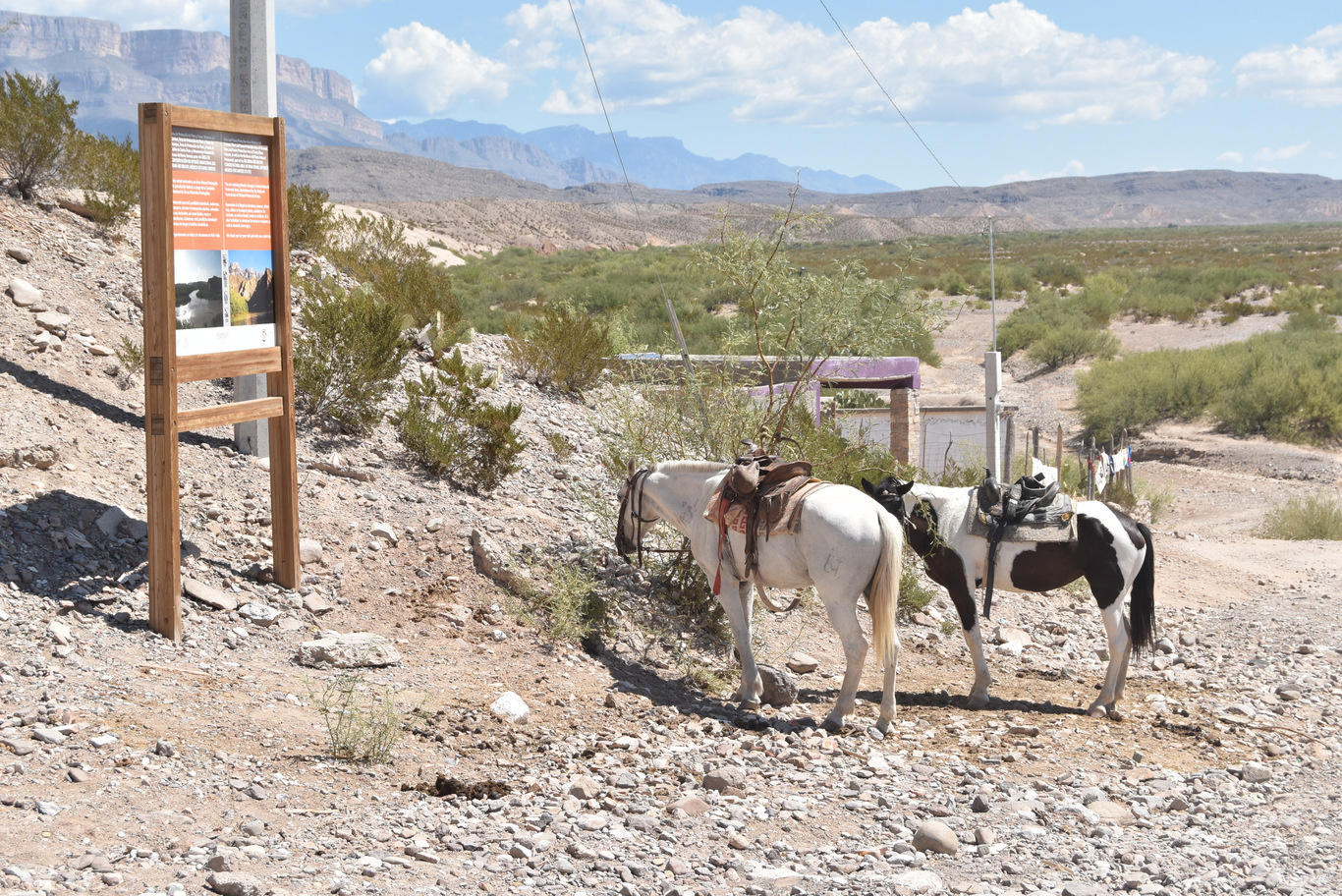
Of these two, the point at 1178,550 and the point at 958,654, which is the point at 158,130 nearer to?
the point at 958,654

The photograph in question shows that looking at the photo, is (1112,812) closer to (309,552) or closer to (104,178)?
(309,552)

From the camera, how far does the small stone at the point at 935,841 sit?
4.88 meters

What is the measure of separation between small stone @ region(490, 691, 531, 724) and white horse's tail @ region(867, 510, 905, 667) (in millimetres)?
2162

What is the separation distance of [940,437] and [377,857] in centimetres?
1307

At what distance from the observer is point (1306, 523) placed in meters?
16.3

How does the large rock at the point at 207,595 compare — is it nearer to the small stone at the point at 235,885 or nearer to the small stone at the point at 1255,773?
the small stone at the point at 235,885

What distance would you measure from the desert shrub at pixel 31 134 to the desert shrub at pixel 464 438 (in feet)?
15.9

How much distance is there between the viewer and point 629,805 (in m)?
5.11

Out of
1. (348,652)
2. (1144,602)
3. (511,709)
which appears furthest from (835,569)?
(348,652)

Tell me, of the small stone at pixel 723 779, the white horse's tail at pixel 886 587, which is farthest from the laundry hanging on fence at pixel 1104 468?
the small stone at pixel 723 779

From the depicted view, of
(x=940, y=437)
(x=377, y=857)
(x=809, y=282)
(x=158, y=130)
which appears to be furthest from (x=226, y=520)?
(x=940, y=437)

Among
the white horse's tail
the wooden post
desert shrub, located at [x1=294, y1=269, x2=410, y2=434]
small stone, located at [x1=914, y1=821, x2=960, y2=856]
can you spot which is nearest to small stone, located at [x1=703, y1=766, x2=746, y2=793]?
small stone, located at [x1=914, y1=821, x2=960, y2=856]

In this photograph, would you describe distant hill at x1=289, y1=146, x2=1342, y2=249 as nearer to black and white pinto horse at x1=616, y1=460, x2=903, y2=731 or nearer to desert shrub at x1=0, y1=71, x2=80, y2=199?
black and white pinto horse at x1=616, y1=460, x2=903, y2=731

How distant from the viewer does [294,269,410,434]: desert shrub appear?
9625mm
